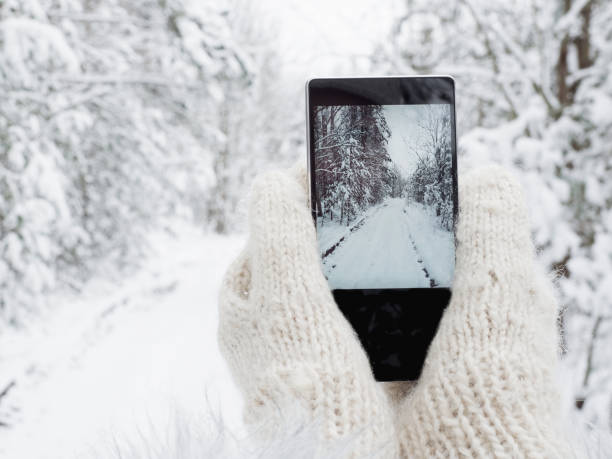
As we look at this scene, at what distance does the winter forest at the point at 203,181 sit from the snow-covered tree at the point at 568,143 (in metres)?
0.01

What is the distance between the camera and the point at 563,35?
97.0 inches

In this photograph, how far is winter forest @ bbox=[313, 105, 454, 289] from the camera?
1020 millimetres

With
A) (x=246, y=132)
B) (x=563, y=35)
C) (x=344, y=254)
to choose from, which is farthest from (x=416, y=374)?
(x=246, y=132)

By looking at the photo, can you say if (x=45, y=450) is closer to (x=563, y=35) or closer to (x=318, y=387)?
(x=318, y=387)

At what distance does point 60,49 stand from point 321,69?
1749 millimetres

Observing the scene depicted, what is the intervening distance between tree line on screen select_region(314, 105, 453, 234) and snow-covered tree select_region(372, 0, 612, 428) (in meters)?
1.34

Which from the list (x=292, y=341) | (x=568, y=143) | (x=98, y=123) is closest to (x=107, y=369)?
(x=98, y=123)

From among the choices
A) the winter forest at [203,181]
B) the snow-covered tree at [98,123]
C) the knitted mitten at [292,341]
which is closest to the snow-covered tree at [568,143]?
the winter forest at [203,181]

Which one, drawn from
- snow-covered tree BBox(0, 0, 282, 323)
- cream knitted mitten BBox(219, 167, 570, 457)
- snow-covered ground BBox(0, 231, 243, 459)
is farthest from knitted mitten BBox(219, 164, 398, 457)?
snow-covered tree BBox(0, 0, 282, 323)

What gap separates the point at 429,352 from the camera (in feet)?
3.08

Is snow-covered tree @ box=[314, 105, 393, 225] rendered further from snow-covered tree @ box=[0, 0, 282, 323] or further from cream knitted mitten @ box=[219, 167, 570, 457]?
snow-covered tree @ box=[0, 0, 282, 323]

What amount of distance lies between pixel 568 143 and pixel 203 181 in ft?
16.5

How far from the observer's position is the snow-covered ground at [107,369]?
2.62 metres

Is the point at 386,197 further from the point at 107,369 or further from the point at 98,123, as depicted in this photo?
the point at 98,123
